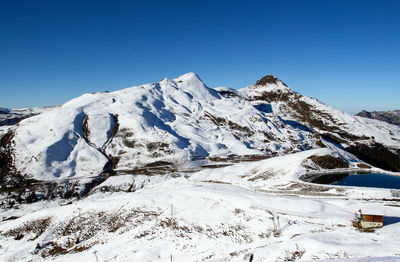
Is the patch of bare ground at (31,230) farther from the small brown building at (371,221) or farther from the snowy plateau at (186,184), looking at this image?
the small brown building at (371,221)

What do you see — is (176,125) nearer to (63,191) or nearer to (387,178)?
(63,191)

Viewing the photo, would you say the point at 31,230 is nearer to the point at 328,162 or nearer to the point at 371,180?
the point at 328,162

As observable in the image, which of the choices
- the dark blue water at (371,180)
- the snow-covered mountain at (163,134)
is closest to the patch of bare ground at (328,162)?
the dark blue water at (371,180)

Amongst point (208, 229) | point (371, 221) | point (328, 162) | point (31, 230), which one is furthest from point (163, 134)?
point (371, 221)

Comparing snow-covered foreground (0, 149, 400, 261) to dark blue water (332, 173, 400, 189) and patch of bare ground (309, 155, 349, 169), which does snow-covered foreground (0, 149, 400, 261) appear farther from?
patch of bare ground (309, 155, 349, 169)

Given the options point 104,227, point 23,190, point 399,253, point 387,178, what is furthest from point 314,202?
point 23,190

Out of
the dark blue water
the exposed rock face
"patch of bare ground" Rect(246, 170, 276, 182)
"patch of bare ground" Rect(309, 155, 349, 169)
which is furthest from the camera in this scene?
the exposed rock face

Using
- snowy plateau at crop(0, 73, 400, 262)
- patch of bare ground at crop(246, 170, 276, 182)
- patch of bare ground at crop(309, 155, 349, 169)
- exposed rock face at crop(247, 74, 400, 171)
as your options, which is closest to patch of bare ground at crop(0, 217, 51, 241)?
snowy plateau at crop(0, 73, 400, 262)
